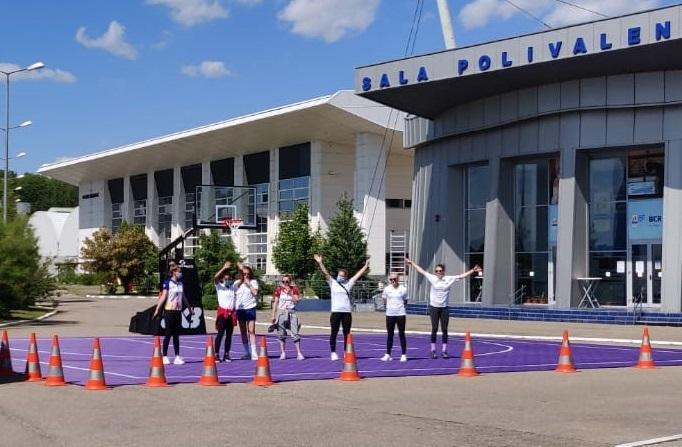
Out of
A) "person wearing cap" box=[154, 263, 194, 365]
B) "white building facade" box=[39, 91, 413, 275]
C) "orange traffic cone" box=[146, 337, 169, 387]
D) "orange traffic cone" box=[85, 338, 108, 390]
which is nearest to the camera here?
"orange traffic cone" box=[85, 338, 108, 390]

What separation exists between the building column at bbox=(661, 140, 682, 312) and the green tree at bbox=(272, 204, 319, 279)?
30.6 metres

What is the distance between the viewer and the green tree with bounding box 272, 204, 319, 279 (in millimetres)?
62500

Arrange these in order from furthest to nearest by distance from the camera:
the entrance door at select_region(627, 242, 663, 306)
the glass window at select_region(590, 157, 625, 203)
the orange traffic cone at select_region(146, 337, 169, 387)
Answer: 1. the glass window at select_region(590, 157, 625, 203)
2. the entrance door at select_region(627, 242, 663, 306)
3. the orange traffic cone at select_region(146, 337, 169, 387)

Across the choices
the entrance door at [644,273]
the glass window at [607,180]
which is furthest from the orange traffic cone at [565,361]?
the glass window at [607,180]

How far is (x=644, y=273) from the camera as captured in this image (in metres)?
37.3

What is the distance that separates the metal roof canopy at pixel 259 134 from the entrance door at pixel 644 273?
28023mm

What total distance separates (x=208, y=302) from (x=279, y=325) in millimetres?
31052

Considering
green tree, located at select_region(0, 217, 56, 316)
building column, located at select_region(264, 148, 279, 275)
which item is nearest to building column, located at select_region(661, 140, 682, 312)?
green tree, located at select_region(0, 217, 56, 316)

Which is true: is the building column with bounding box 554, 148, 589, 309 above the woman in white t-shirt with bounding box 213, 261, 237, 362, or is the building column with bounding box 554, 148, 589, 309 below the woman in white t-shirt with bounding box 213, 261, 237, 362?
above

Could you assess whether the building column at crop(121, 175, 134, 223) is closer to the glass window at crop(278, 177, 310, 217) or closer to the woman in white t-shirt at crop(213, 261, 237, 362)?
the glass window at crop(278, 177, 310, 217)

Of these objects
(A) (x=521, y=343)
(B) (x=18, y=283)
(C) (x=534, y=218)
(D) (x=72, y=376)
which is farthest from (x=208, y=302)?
(D) (x=72, y=376)

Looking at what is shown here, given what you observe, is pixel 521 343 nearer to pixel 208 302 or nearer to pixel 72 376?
A: pixel 72 376

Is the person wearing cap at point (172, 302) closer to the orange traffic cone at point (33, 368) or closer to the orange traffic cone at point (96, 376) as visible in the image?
the orange traffic cone at point (33, 368)

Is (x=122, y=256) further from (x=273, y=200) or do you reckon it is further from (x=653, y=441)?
(x=653, y=441)
